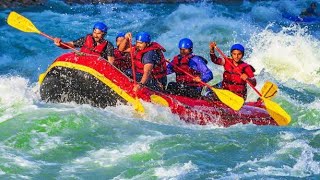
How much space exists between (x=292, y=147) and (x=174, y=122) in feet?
5.37

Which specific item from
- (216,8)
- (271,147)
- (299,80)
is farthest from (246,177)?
(216,8)

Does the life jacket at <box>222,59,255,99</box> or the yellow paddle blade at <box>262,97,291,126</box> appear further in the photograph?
the life jacket at <box>222,59,255,99</box>

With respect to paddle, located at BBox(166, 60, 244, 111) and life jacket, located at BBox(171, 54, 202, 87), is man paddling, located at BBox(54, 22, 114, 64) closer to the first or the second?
life jacket, located at BBox(171, 54, 202, 87)

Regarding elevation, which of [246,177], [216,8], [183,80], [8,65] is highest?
[216,8]

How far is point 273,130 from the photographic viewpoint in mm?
7996

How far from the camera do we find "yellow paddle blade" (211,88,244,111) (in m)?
8.20

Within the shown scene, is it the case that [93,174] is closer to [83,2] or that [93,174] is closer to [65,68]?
[65,68]

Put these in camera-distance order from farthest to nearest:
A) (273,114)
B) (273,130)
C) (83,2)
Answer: (83,2), (273,114), (273,130)

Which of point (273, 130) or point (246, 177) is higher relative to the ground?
point (273, 130)

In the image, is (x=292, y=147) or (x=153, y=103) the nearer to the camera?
(x=292, y=147)

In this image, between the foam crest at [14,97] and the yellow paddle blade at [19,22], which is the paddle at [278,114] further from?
the yellow paddle blade at [19,22]

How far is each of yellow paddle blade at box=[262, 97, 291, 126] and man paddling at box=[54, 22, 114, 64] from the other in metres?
2.16

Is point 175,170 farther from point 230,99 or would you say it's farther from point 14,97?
point 14,97

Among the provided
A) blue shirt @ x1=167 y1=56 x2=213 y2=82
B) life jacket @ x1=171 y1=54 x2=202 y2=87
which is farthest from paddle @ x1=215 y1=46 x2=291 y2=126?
life jacket @ x1=171 y1=54 x2=202 y2=87
